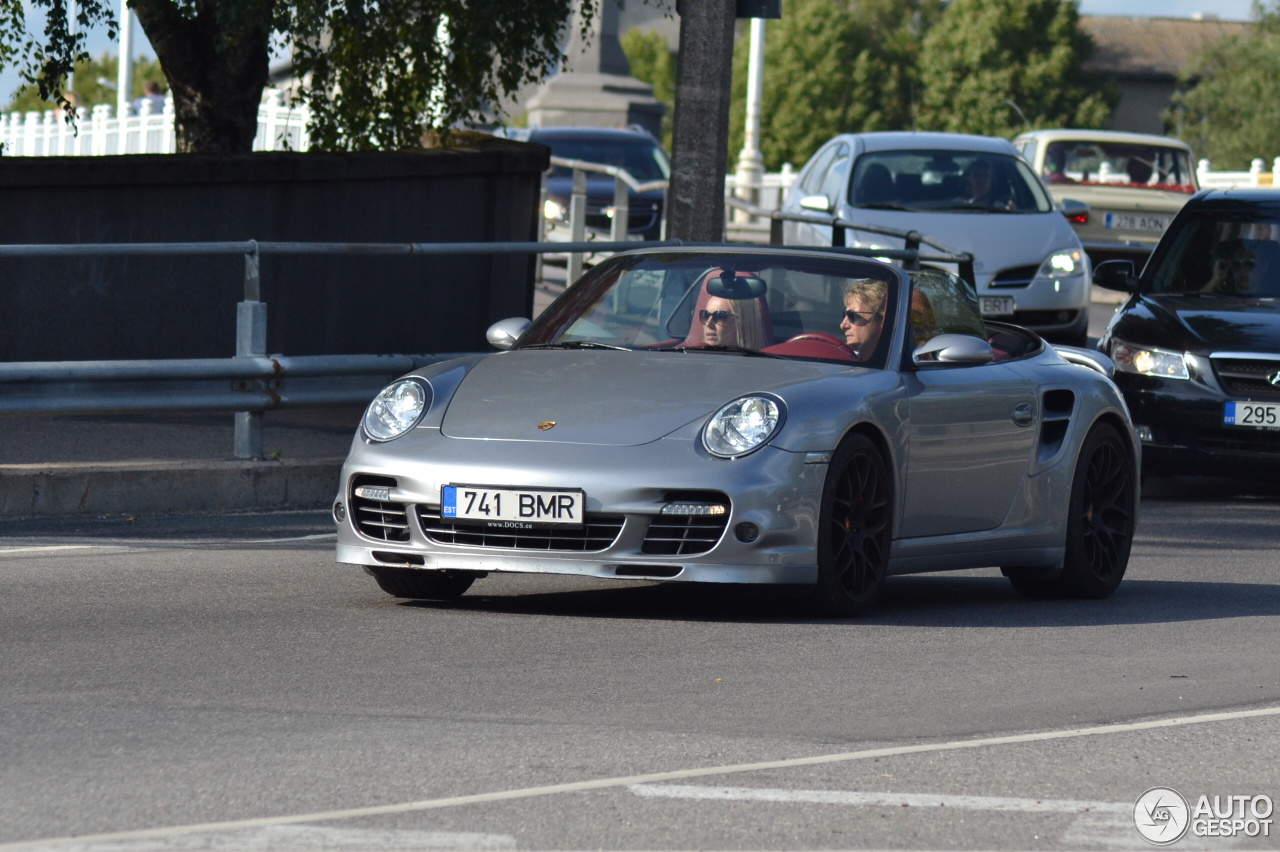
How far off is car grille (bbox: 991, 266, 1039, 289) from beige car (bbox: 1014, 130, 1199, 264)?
9.48 m

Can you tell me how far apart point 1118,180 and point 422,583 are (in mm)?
21893

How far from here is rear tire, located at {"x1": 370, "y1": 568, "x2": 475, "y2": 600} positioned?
7773mm

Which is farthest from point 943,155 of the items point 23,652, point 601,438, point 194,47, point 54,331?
point 23,652

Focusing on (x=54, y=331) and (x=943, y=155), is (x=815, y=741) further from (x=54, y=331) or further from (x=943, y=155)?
(x=943, y=155)

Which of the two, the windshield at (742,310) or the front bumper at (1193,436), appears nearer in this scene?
the windshield at (742,310)

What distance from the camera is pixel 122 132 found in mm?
32719

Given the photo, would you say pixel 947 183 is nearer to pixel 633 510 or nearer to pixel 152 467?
pixel 152 467

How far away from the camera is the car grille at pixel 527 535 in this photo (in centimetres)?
727

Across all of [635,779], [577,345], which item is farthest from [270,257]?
[635,779]

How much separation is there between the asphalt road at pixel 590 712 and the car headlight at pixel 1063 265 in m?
9.35

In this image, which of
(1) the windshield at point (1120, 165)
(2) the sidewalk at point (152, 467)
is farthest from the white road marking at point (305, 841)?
(1) the windshield at point (1120, 165)

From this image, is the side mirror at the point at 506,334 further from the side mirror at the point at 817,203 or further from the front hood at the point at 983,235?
the side mirror at the point at 817,203

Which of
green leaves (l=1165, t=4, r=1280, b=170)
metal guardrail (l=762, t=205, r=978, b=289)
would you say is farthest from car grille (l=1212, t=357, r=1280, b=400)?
green leaves (l=1165, t=4, r=1280, b=170)

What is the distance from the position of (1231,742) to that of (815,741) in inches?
43.2
